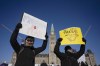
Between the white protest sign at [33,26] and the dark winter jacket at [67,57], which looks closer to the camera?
the white protest sign at [33,26]

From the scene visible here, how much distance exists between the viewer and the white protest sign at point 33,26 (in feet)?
17.5

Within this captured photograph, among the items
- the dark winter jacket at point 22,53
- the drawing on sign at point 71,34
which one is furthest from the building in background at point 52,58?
the dark winter jacket at point 22,53

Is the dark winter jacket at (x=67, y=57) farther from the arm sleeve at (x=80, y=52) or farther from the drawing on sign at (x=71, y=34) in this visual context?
the drawing on sign at (x=71, y=34)

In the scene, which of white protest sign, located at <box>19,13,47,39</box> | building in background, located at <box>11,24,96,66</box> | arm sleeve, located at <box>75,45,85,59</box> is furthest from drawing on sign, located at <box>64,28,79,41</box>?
building in background, located at <box>11,24,96,66</box>

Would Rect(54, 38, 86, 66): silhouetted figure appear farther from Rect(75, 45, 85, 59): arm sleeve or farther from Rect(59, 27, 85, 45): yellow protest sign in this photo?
Rect(59, 27, 85, 45): yellow protest sign

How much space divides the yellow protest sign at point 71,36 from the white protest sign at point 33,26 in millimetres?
785

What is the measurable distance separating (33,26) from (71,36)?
1.56m

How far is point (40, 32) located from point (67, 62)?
130 centimetres

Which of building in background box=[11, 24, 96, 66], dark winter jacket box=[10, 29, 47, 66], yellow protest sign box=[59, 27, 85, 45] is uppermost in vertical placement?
building in background box=[11, 24, 96, 66]

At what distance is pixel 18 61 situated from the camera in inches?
176

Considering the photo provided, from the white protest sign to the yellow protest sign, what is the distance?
2.58ft

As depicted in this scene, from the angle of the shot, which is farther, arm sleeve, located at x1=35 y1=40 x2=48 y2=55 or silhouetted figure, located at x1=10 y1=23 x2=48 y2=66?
arm sleeve, located at x1=35 y1=40 x2=48 y2=55

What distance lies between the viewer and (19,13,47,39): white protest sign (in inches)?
210

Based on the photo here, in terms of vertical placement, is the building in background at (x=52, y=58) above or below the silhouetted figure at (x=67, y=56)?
above
